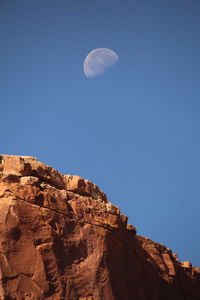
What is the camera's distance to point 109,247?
78.5 feet

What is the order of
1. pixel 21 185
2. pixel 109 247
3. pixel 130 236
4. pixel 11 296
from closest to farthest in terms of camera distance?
1. pixel 11 296
2. pixel 21 185
3. pixel 109 247
4. pixel 130 236

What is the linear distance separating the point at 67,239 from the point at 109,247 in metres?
2.86

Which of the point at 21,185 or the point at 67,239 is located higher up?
the point at 21,185

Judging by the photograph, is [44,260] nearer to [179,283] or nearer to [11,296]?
[11,296]

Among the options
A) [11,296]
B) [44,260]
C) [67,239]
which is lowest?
[11,296]

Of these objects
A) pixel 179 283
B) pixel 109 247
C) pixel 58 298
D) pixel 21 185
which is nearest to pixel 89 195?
pixel 109 247

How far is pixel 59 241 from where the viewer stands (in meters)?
21.6

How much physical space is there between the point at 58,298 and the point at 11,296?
2.32 meters

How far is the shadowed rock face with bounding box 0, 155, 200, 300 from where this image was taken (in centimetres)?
1975

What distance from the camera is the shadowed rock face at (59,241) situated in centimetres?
1975

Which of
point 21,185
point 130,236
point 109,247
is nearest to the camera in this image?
point 21,185

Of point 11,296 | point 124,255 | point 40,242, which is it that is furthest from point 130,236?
point 11,296

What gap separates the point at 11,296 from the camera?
61.3 ft

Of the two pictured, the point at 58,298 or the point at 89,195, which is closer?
the point at 58,298
